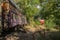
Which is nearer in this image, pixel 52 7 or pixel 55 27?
pixel 52 7

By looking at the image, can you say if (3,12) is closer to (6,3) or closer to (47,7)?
(6,3)

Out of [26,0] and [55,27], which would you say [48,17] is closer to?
[26,0]

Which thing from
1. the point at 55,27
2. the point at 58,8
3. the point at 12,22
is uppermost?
the point at 58,8

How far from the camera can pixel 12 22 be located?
566 inches

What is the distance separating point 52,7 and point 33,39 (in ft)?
8.70

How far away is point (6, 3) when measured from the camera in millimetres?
13711

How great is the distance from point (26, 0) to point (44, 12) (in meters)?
7.23

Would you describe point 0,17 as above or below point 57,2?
below

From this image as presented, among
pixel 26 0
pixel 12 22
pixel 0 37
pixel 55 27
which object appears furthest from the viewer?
pixel 55 27

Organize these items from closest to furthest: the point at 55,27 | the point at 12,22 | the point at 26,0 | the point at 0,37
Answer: the point at 0,37 < the point at 12,22 < the point at 26,0 < the point at 55,27

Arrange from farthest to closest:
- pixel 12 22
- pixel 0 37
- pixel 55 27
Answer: pixel 55 27, pixel 12 22, pixel 0 37

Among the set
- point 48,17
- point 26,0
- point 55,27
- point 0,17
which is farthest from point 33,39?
point 55,27

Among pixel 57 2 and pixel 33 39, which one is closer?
pixel 57 2

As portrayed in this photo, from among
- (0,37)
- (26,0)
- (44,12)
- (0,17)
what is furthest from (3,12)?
(26,0)
